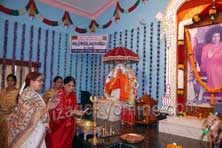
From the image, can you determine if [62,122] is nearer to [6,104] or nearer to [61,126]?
[61,126]

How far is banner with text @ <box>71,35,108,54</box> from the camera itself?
4617 millimetres

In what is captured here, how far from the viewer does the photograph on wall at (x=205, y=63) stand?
305 cm

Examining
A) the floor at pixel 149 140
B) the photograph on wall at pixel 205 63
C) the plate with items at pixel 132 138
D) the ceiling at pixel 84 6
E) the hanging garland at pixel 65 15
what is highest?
the ceiling at pixel 84 6

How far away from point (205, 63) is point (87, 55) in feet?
9.76

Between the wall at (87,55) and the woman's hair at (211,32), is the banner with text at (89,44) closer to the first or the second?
the wall at (87,55)

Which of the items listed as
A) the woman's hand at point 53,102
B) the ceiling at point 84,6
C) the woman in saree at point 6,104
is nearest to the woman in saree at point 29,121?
the woman's hand at point 53,102

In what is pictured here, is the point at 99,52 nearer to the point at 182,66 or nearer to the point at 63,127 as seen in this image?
the point at 182,66

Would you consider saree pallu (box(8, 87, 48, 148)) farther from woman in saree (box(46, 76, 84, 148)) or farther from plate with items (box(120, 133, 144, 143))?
plate with items (box(120, 133, 144, 143))

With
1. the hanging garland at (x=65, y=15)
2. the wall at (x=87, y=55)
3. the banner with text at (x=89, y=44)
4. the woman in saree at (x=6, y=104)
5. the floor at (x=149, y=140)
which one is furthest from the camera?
the banner with text at (x=89, y=44)

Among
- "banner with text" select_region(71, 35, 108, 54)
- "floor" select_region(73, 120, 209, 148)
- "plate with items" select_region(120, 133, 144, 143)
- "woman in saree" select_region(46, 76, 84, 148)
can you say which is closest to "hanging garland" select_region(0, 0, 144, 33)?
"banner with text" select_region(71, 35, 108, 54)

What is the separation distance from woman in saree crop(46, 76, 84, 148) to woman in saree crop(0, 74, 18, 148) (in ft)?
2.71

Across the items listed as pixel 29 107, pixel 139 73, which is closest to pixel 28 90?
pixel 29 107

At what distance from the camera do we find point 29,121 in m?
2.10

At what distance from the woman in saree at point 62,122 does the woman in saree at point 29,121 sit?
0.43 m
